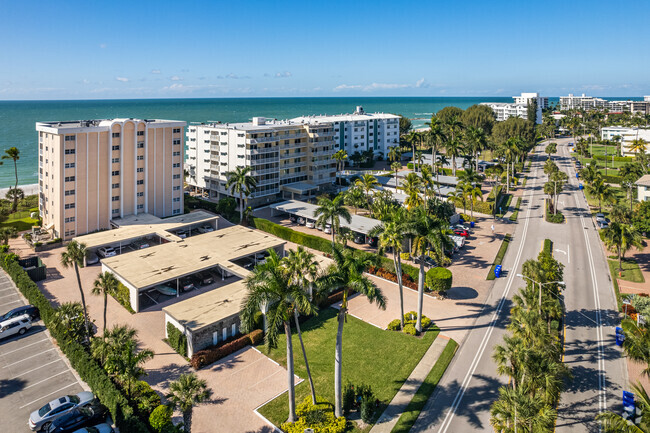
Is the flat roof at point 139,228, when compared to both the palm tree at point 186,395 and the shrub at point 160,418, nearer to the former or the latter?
the shrub at point 160,418

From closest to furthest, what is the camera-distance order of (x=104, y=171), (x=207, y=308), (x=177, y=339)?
(x=177, y=339) < (x=207, y=308) < (x=104, y=171)

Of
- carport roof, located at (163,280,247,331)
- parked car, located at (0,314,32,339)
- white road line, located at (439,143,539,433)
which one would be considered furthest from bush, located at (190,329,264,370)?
parked car, located at (0,314,32,339)

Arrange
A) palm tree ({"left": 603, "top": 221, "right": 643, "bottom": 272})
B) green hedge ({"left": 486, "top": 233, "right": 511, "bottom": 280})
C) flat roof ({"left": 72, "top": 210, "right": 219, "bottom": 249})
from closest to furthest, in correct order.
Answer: palm tree ({"left": 603, "top": 221, "right": 643, "bottom": 272})
green hedge ({"left": 486, "top": 233, "right": 511, "bottom": 280})
flat roof ({"left": 72, "top": 210, "right": 219, "bottom": 249})

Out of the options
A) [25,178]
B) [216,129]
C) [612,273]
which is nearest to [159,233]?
[216,129]

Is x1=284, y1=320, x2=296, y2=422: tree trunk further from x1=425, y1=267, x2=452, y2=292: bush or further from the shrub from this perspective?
x1=425, y1=267, x2=452, y2=292: bush

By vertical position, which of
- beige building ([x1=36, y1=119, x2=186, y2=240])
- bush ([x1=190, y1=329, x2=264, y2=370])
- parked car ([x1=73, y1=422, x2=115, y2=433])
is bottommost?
parked car ([x1=73, y1=422, x2=115, y2=433])

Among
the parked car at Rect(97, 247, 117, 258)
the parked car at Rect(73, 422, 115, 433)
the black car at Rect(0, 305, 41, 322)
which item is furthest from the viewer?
the parked car at Rect(97, 247, 117, 258)

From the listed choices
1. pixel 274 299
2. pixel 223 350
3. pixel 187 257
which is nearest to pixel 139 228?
pixel 187 257

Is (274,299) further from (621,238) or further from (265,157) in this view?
(265,157)
